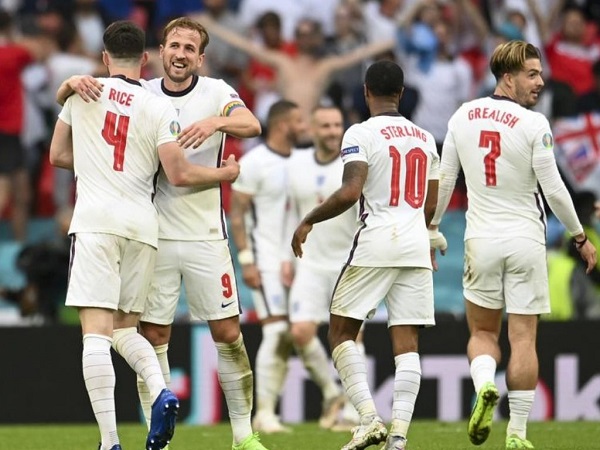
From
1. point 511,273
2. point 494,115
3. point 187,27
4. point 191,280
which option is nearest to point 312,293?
point 511,273

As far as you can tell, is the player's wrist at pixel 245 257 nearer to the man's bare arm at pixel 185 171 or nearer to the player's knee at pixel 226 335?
the player's knee at pixel 226 335

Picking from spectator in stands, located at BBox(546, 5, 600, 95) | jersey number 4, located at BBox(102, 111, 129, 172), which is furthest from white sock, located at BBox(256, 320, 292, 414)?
spectator in stands, located at BBox(546, 5, 600, 95)

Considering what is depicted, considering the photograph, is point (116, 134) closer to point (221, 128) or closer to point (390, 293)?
point (221, 128)

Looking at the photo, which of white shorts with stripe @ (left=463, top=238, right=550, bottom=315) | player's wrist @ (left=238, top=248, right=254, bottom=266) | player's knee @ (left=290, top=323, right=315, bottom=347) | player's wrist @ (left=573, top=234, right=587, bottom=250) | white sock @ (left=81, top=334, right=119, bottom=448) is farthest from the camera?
player's wrist @ (left=238, top=248, right=254, bottom=266)

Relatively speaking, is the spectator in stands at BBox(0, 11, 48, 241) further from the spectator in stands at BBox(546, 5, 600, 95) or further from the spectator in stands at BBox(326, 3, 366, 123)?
the spectator in stands at BBox(546, 5, 600, 95)

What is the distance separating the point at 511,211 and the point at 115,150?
2712 mm

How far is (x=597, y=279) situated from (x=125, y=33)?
780 centimetres

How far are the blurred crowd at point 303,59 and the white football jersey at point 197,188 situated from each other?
6.84 m

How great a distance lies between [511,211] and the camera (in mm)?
9727

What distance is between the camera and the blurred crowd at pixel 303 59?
1645 cm

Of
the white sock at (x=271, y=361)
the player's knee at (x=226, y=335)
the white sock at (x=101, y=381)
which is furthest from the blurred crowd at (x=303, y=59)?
the white sock at (x=101, y=381)

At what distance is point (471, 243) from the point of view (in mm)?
9859

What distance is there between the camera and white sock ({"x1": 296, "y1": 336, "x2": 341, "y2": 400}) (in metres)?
12.9

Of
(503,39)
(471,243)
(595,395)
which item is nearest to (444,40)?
(503,39)
